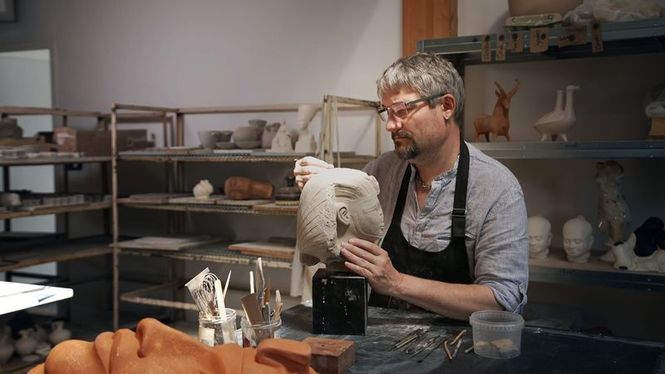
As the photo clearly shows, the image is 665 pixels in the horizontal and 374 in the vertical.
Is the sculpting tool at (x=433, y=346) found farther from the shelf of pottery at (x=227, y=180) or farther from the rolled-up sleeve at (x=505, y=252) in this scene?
the shelf of pottery at (x=227, y=180)

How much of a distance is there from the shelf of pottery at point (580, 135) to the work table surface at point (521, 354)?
1.21 m

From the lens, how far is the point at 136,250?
395 centimetres

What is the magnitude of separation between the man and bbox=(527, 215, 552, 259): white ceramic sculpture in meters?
0.97

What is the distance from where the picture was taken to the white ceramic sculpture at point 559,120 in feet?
9.62

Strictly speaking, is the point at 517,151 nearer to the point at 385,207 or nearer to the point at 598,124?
the point at 598,124

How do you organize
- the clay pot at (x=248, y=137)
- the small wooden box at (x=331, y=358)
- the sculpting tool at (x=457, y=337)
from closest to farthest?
the small wooden box at (x=331, y=358)
the sculpting tool at (x=457, y=337)
the clay pot at (x=248, y=137)

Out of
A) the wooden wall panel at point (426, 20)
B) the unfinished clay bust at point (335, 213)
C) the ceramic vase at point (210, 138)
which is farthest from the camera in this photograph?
the ceramic vase at point (210, 138)

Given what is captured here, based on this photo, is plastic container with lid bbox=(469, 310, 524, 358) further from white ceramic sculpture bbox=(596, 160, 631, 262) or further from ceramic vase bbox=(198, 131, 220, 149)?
ceramic vase bbox=(198, 131, 220, 149)

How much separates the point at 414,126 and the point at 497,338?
716 millimetres

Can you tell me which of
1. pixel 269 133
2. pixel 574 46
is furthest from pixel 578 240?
pixel 269 133

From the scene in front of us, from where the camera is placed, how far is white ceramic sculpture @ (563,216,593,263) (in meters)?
2.84

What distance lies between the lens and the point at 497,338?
59.9 inches

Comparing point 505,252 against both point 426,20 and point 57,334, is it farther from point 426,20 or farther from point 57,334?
point 57,334

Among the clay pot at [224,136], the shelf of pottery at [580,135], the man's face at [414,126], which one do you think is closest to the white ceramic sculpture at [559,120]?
the shelf of pottery at [580,135]
